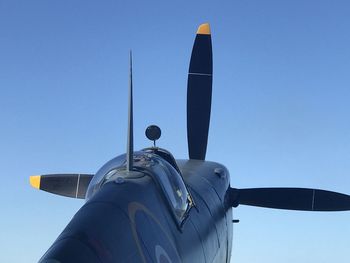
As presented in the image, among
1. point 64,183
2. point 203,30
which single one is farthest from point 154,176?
point 203,30

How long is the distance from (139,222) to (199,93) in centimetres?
1161

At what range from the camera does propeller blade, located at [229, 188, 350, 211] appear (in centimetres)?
1358

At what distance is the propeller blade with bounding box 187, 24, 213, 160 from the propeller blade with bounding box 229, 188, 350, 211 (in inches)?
112

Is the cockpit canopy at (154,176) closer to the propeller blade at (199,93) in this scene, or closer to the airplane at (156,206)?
the airplane at (156,206)

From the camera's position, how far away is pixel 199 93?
16953mm

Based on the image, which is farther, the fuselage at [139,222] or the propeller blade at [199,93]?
the propeller blade at [199,93]

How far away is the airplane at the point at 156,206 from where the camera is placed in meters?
4.92

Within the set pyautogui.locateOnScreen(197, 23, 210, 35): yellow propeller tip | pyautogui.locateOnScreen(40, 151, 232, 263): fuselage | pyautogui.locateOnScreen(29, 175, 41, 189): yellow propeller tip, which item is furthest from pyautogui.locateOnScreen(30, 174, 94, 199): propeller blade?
pyautogui.locateOnScreen(197, 23, 210, 35): yellow propeller tip

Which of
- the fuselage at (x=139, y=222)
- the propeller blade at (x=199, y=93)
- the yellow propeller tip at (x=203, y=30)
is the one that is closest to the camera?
the fuselage at (x=139, y=222)

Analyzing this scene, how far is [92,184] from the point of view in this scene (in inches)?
276

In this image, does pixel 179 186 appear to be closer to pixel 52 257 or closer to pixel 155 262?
pixel 155 262

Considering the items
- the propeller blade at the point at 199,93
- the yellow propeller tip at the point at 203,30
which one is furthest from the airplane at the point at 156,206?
the yellow propeller tip at the point at 203,30

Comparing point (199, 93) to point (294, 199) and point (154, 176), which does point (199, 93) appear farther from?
point (154, 176)

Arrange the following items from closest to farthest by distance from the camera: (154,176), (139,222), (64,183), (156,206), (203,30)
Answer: (139,222) → (156,206) → (154,176) → (64,183) → (203,30)
